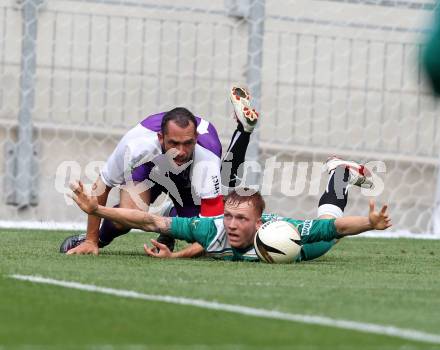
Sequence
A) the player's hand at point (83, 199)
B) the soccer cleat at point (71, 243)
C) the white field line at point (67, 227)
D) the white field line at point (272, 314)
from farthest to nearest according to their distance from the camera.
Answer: the white field line at point (67, 227), the soccer cleat at point (71, 243), the player's hand at point (83, 199), the white field line at point (272, 314)

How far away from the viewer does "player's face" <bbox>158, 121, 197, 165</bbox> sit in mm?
6621

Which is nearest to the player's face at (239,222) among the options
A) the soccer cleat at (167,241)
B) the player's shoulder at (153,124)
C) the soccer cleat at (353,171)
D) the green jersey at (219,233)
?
the green jersey at (219,233)

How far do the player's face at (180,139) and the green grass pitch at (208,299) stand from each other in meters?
0.58

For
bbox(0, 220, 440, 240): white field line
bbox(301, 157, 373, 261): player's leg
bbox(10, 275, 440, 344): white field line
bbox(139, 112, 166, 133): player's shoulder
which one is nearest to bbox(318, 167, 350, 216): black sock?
bbox(301, 157, 373, 261): player's leg

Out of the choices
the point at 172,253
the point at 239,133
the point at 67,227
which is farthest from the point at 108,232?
the point at 67,227

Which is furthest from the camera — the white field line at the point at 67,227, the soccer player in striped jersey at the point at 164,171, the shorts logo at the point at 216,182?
the white field line at the point at 67,227

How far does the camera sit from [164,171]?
23.8ft

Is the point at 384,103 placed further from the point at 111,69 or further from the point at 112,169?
the point at 112,169

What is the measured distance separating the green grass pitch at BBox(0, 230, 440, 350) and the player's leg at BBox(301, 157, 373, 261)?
0.09 metres

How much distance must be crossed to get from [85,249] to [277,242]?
115 centimetres

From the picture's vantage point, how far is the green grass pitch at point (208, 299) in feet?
12.2

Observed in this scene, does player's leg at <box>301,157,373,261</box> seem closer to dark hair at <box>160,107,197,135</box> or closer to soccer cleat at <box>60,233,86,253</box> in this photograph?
dark hair at <box>160,107,197,135</box>

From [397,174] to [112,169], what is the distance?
183 inches

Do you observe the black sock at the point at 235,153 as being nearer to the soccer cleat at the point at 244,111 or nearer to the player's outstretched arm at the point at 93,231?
the soccer cleat at the point at 244,111
